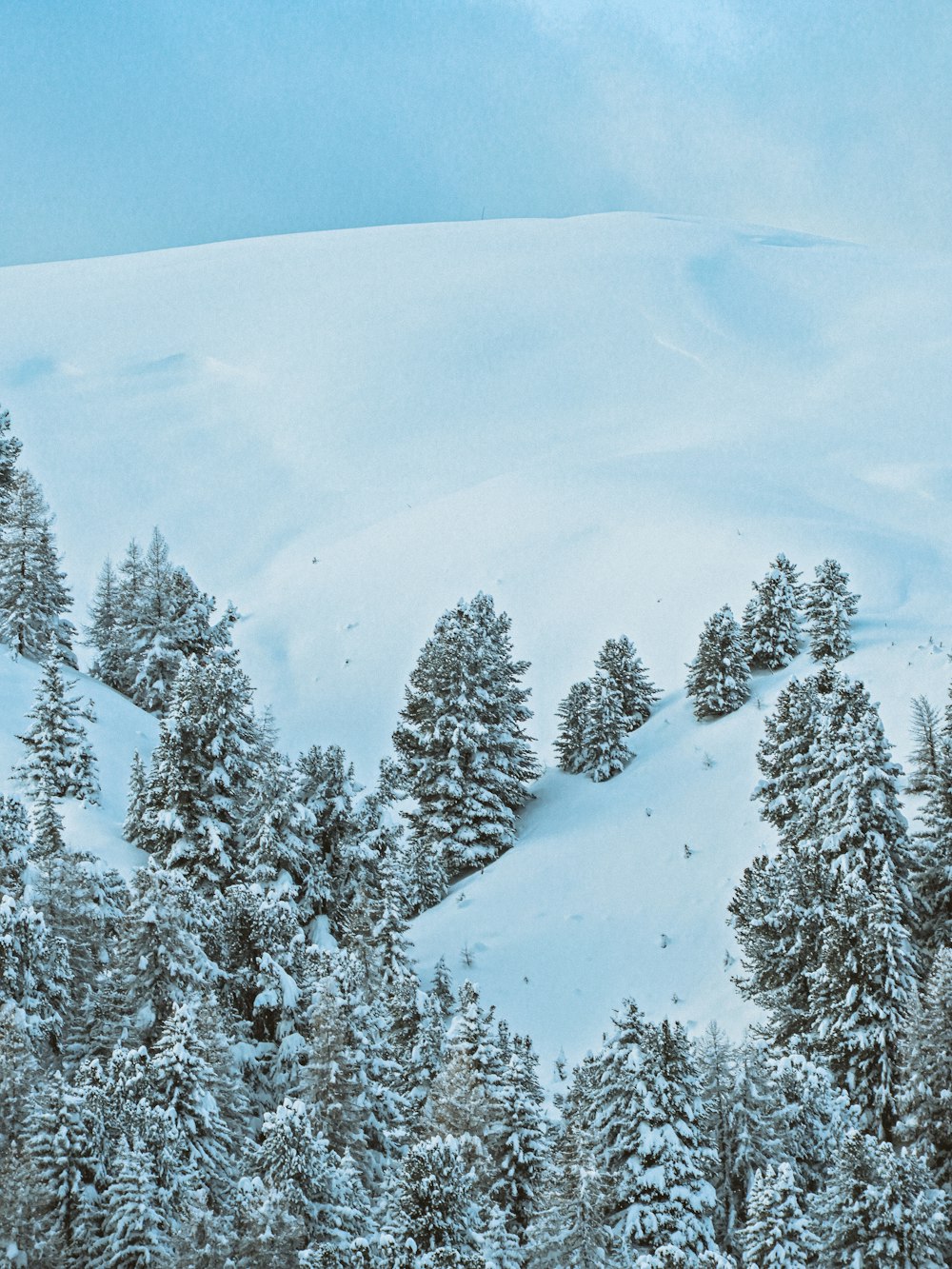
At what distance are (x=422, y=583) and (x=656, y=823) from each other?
43.9 metres

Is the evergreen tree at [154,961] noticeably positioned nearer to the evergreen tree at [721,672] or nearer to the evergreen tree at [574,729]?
the evergreen tree at [574,729]

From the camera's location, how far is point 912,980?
77.2 ft

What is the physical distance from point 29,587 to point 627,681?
89.6 feet

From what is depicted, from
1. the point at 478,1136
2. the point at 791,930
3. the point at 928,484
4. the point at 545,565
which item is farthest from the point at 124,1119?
the point at 928,484

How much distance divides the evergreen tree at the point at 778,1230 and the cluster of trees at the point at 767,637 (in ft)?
100

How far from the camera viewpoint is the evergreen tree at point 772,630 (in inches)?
1973

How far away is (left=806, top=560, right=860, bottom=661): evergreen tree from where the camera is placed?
155ft

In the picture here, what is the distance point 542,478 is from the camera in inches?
3777

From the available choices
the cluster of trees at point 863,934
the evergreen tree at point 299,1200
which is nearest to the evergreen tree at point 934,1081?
the cluster of trees at point 863,934

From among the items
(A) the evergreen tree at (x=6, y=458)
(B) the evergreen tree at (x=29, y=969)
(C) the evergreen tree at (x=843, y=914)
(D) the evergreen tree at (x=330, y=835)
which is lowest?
(B) the evergreen tree at (x=29, y=969)

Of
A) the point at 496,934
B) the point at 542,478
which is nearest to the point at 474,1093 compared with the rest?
the point at 496,934

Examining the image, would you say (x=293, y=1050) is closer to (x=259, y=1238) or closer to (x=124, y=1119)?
(x=124, y=1119)

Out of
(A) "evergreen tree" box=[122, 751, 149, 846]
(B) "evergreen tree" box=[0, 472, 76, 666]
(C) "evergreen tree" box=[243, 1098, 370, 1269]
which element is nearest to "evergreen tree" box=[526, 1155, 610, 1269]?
(C) "evergreen tree" box=[243, 1098, 370, 1269]

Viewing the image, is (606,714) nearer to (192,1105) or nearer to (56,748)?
(56,748)
